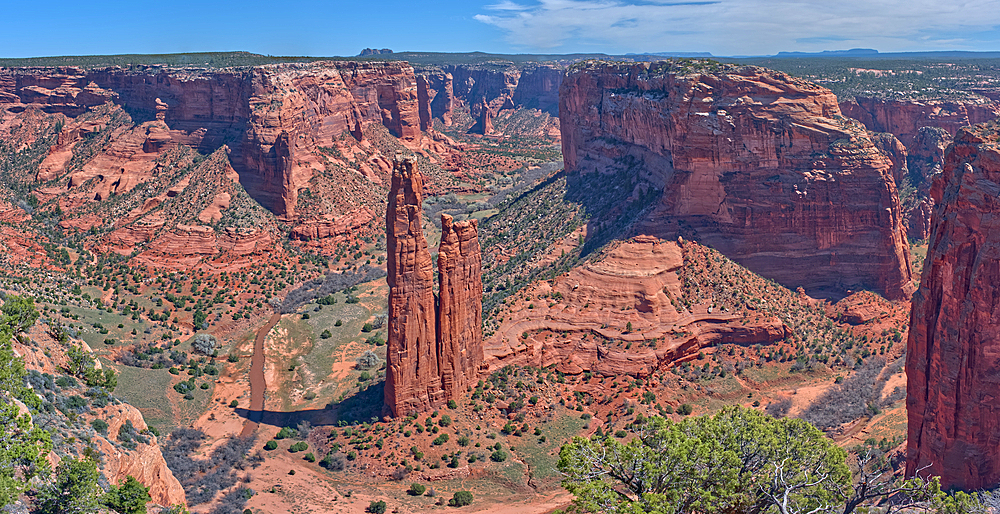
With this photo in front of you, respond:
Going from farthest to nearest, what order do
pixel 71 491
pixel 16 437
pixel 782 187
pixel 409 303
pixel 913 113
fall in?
pixel 913 113
pixel 782 187
pixel 409 303
pixel 16 437
pixel 71 491

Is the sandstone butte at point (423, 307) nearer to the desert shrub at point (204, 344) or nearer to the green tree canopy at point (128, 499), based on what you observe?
the green tree canopy at point (128, 499)

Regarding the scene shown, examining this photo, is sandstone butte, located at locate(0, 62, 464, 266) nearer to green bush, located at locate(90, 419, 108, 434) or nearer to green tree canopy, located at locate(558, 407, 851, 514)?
green bush, located at locate(90, 419, 108, 434)

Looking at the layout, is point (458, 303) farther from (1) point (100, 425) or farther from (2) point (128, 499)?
(2) point (128, 499)

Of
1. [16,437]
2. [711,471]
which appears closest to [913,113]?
[711,471]

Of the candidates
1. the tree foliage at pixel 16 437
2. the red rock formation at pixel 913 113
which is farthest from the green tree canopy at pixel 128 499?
the red rock formation at pixel 913 113

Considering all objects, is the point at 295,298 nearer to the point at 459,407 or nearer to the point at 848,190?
the point at 459,407
